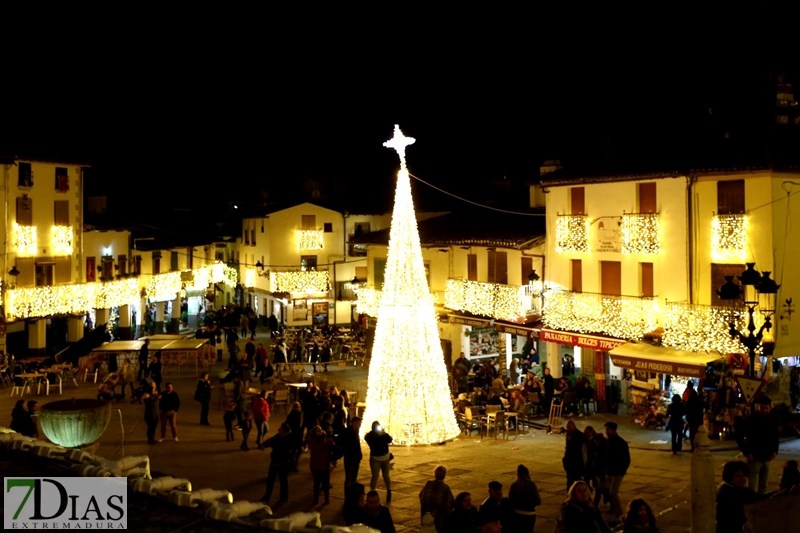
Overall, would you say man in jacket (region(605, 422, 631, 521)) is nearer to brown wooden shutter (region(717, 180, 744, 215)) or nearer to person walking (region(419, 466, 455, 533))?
person walking (region(419, 466, 455, 533))

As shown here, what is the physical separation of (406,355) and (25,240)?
1012 inches

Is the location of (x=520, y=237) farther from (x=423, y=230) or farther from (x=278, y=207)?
(x=278, y=207)

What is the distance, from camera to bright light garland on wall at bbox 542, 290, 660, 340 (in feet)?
94.3

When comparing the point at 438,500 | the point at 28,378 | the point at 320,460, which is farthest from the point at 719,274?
the point at 28,378

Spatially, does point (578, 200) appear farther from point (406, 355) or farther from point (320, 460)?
point (320, 460)

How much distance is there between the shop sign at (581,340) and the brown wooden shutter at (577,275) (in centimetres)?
194

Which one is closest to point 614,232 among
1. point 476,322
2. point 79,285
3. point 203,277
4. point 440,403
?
point 476,322

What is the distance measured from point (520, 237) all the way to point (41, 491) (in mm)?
25847

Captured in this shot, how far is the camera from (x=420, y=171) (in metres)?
68.2

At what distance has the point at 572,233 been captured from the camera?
3222cm

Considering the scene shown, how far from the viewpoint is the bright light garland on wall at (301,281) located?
A: 56.7 m

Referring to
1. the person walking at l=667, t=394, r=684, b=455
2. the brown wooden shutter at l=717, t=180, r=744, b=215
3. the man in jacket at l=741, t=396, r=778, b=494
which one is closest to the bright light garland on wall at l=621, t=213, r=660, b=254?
the brown wooden shutter at l=717, t=180, r=744, b=215

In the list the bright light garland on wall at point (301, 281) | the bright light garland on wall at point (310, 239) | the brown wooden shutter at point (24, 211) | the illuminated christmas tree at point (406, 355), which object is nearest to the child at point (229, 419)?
the illuminated christmas tree at point (406, 355)

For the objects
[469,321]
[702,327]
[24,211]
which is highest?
[24,211]
